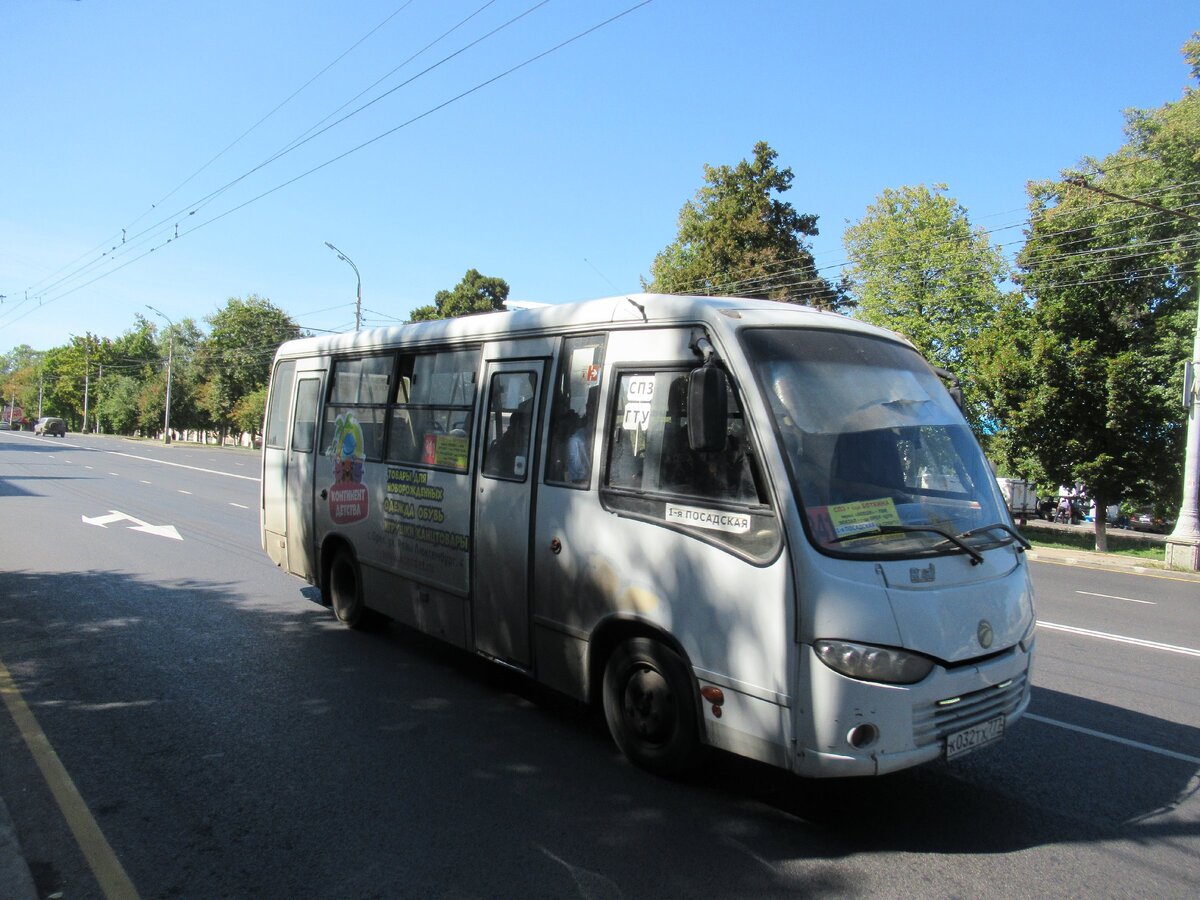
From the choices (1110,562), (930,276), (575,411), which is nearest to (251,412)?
(930,276)

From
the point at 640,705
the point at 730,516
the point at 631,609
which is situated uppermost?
the point at 730,516

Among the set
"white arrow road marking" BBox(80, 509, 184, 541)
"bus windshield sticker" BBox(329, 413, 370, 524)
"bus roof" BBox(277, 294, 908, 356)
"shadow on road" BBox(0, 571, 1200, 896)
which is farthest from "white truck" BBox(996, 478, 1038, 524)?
"bus roof" BBox(277, 294, 908, 356)

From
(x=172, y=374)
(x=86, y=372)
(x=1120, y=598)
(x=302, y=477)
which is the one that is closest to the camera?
(x=302, y=477)

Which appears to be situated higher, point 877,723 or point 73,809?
point 877,723

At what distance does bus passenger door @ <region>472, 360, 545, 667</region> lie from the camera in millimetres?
5387

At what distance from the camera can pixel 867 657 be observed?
3.65 m

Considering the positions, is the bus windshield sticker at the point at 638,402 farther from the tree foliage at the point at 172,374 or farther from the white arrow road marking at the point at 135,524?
the tree foliage at the point at 172,374

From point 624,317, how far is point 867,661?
2.33 metres

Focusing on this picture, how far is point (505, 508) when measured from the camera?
5.55m

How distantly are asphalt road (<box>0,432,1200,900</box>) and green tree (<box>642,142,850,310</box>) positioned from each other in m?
30.6

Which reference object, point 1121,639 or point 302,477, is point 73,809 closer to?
point 302,477

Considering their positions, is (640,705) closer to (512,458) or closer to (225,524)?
(512,458)

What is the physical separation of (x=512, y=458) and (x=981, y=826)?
3.40m

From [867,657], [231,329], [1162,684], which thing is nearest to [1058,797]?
[867,657]
